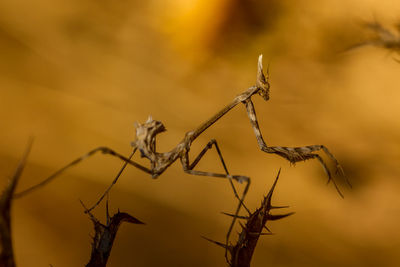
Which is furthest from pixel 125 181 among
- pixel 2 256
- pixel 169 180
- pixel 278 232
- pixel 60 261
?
pixel 2 256

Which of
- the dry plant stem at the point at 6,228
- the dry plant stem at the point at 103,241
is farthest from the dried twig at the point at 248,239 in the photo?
the dry plant stem at the point at 6,228

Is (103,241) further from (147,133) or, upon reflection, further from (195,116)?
(195,116)

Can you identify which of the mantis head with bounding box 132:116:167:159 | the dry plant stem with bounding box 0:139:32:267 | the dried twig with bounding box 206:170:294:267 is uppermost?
the mantis head with bounding box 132:116:167:159

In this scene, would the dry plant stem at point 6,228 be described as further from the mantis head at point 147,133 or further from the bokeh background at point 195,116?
the bokeh background at point 195,116

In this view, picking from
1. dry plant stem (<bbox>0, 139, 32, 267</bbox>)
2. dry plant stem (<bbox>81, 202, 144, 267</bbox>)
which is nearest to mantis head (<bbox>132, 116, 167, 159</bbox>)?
dry plant stem (<bbox>81, 202, 144, 267</bbox>)

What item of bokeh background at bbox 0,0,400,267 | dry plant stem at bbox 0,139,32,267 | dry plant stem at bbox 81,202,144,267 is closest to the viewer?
dry plant stem at bbox 0,139,32,267

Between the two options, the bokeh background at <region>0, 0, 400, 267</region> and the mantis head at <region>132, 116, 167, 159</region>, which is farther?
the bokeh background at <region>0, 0, 400, 267</region>

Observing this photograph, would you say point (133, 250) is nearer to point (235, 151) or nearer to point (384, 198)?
point (235, 151)

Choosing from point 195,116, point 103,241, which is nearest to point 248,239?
point 103,241

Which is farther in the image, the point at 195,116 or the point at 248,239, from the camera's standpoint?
the point at 195,116

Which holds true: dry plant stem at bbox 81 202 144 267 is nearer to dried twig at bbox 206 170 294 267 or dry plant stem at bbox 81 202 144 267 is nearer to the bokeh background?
dried twig at bbox 206 170 294 267
